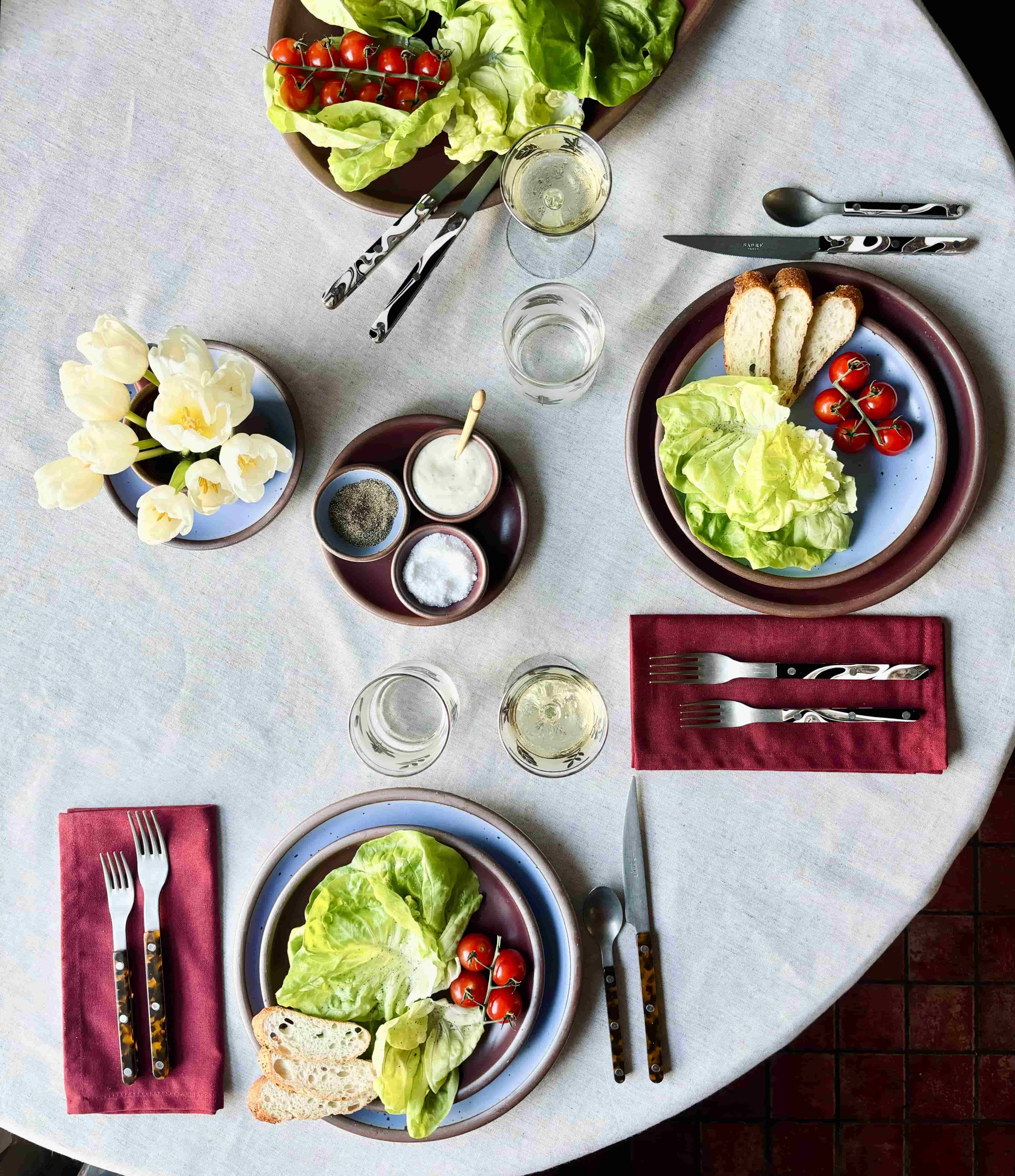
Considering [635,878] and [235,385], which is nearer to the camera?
[235,385]

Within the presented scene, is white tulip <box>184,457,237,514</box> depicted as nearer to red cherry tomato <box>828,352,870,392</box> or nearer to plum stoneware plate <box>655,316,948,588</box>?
plum stoneware plate <box>655,316,948,588</box>

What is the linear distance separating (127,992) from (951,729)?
3.88 feet

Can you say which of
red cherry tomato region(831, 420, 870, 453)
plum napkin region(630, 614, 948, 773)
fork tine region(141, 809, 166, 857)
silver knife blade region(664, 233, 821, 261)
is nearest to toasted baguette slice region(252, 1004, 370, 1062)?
fork tine region(141, 809, 166, 857)

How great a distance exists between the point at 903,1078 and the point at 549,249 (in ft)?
6.03

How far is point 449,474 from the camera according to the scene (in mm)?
1247

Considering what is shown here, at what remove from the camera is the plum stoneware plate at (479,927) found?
1.25m

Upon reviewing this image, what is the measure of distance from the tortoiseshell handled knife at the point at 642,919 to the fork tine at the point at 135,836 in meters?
0.67

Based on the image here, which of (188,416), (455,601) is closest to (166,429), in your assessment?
(188,416)

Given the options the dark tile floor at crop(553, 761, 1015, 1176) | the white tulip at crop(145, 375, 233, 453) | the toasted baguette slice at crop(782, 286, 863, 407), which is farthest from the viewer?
the dark tile floor at crop(553, 761, 1015, 1176)

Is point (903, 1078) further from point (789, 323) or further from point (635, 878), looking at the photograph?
point (789, 323)

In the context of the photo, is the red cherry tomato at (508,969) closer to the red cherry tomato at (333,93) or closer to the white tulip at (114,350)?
the white tulip at (114,350)

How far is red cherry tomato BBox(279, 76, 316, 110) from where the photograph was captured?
119 cm

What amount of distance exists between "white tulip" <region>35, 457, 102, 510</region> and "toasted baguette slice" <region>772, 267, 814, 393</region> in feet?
2.91

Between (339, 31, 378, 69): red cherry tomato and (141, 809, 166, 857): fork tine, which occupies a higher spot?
(339, 31, 378, 69): red cherry tomato
